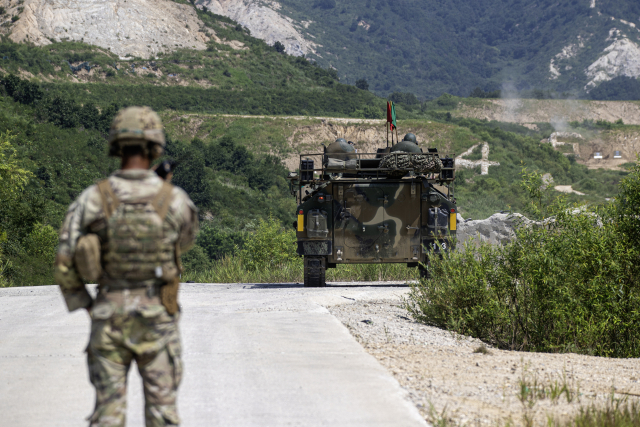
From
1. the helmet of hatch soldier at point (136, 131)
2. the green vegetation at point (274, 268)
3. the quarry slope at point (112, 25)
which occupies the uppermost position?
the quarry slope at point (112, 25)

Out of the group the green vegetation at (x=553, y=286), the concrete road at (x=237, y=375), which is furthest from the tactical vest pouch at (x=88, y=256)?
the green vegetation at (x=553, y=286)

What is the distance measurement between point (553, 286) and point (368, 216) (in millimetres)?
6522

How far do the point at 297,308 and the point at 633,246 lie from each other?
173 inches

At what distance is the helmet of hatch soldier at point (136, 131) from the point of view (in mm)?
4348

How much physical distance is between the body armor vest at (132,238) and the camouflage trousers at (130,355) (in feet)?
0.39

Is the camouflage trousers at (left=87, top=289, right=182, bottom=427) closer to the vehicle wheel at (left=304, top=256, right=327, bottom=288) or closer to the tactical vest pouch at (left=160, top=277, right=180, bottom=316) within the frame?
the tactical vest pouch at (left=160, top=277, right=180, bottom=316)

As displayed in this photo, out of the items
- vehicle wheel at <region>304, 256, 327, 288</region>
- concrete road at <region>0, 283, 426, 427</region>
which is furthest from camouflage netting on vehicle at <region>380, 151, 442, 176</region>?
concrete road at <region>0, 283, 426, 427</region>

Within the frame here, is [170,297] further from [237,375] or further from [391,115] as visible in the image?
[391,115]

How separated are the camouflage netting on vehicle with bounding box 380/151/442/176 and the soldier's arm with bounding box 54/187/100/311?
11542mm

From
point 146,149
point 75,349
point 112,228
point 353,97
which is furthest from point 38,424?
point 353,97

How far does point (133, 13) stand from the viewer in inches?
4560

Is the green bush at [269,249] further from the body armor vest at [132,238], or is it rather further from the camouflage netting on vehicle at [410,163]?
the body armor vest at [132,238]

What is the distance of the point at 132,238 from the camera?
14.0ft

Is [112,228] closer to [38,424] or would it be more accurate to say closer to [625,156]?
[38,424]
